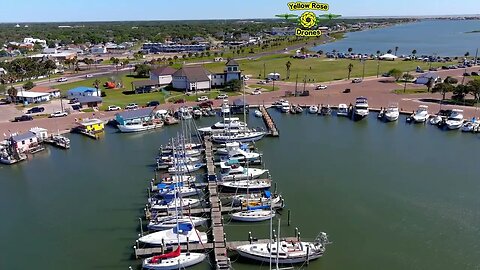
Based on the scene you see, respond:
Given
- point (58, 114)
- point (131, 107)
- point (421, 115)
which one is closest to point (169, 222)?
point (131, 107)

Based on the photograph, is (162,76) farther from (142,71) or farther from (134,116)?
(134,116)

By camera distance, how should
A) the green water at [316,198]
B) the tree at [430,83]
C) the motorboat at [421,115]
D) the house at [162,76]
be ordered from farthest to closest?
the house at [162,76]
the tree at [430,83]
the motorboat at [421,115]
the green water at [316,198]

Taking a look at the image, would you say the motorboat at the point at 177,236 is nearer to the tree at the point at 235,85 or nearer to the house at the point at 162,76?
the tree at the point at 235,85

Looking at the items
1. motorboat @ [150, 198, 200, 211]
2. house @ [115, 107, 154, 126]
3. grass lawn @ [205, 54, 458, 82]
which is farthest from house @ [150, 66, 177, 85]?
motorboat @ [150, 198, 200, 211]

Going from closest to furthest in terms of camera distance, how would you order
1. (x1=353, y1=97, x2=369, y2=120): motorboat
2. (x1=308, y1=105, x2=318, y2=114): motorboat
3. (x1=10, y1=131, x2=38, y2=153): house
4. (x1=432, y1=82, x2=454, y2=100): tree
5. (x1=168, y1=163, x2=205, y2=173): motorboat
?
(x1=168, y1=163, x2=205, y2=173): motorboat → (x1=10, y1=131, x2=38, y2=153): house → (x1=353, y1=97, x2=369, y2=120): motorboat → (x1=308, y1=105, x2=318, y2=114): motorboat → (x1=432, y1=82, x2=454, y2=100): tree

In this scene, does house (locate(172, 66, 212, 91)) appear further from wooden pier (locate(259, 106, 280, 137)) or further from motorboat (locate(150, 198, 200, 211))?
motorboat (locate(150, 198, 200, 211))

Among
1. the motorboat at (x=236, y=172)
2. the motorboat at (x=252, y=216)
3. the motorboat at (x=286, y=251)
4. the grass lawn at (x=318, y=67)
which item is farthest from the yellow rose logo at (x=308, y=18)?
the motorboat at (x=286, y=251)
